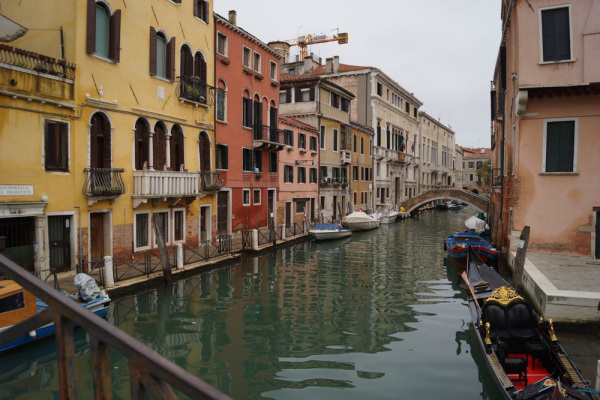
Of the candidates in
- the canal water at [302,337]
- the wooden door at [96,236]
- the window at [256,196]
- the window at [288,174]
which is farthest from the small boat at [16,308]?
the window at [288,174]

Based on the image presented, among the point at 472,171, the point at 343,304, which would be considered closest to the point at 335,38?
the point at 472,171

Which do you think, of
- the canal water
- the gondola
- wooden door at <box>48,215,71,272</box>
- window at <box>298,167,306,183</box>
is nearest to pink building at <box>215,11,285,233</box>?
window at <box>298,167,306,183</box>

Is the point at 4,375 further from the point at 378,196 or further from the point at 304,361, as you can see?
the point at 378,196

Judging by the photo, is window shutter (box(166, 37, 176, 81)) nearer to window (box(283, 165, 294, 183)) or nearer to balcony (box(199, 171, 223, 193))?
balcony (box(199, 171, 223, 193))

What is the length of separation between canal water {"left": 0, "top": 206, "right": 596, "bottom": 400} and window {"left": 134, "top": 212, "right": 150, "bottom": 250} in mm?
2143

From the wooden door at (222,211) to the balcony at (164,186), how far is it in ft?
7.98

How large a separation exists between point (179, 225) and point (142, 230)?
6.21 ft

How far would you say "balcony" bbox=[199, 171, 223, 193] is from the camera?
1642cm

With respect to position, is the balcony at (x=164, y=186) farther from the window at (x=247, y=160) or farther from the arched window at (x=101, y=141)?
the window at (x=247, y=160)

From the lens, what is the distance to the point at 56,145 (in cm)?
1077

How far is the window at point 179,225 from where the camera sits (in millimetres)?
15391

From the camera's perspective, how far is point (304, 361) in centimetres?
727

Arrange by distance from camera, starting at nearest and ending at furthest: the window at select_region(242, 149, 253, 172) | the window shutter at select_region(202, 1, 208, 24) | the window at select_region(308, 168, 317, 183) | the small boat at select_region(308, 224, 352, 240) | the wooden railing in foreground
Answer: the wooden railing in foreground → the window shutter at select_region(202, 1, 208, 24) → the window at select_region(242, 149, 253, 172) → the small boat at select_region(308, 224, 352, 240) → the window at select_region(308, 168, 317, 183)

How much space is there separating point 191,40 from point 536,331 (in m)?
14.0
